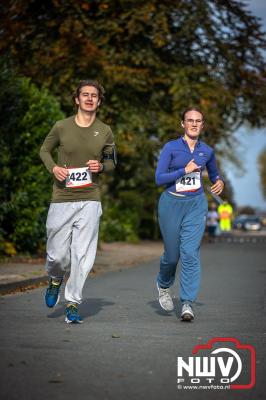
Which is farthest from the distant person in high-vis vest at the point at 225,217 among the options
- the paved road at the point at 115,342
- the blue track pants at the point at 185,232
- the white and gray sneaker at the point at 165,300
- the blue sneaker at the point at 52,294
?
the blue sneaker at the point at 52,294

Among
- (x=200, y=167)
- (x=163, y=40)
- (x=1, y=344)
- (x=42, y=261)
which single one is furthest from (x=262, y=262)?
(x=1, y=344)

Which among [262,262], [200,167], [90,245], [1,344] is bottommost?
[262,262]

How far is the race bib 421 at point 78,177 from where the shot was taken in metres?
8.45

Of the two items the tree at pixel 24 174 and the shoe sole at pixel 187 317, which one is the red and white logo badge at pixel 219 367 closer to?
the shoe sole at pixel 187 317

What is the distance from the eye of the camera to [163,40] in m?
25.2

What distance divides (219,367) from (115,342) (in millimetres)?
1276

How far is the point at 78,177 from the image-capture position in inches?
333

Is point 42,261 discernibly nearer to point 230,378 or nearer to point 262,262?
point 262,262

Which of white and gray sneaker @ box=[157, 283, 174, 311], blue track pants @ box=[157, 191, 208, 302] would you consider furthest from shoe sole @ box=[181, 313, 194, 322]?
white and gray sneaker @ box=[157, 283, 174, 311]

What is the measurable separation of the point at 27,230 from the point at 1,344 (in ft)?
35.5

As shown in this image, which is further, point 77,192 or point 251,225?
point 251,225

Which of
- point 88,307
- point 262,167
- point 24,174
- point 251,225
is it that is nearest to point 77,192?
point 88,307

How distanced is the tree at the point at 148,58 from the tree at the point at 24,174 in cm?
560

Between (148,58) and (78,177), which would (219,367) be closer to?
(78,177)
